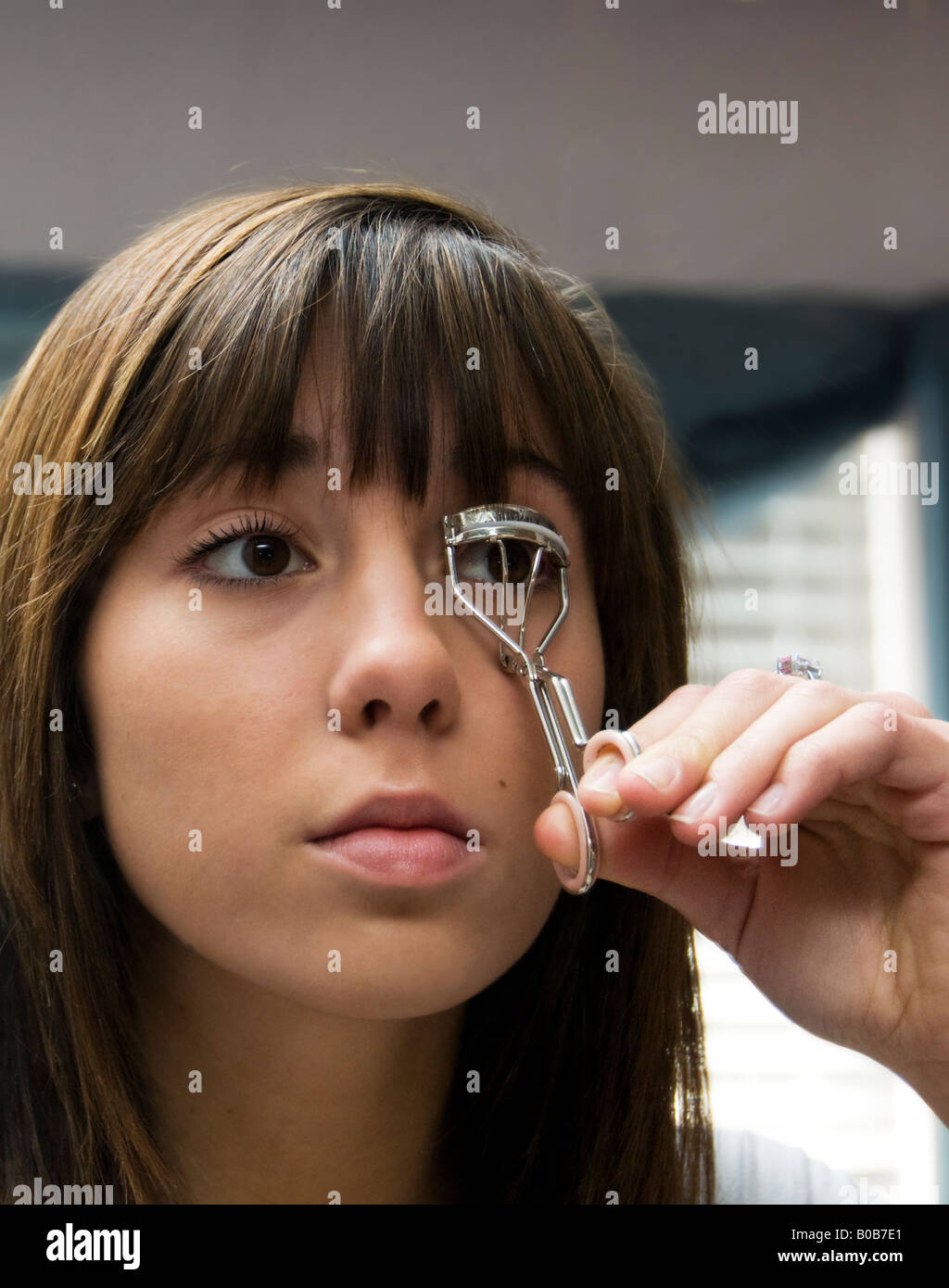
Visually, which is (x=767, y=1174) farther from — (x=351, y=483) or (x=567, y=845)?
(x=351, y=483)

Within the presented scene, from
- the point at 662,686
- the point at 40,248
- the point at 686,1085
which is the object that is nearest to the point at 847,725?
the point at 662,686

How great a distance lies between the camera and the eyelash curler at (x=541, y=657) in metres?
0.58

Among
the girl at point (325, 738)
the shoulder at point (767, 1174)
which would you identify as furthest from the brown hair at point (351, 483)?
the shoulder at point (767, 1174)

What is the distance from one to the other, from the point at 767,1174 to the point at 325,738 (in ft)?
2.21

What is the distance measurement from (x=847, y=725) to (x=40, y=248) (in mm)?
807

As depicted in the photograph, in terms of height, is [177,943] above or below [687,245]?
below

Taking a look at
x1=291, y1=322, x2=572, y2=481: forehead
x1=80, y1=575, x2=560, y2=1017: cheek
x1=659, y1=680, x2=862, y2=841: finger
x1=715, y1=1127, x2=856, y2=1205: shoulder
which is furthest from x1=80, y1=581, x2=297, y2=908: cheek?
x1=715, y1=1127, x2=856, y2=1205: shoulder

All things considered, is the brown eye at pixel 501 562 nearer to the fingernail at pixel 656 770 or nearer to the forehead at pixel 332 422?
the forehead at pixel 332 422

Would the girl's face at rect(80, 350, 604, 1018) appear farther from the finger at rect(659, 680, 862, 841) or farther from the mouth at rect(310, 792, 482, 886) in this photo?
the finger at rect(659, 680, 862, 841)

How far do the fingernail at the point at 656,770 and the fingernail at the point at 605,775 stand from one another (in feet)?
0.06

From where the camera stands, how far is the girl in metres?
0.63

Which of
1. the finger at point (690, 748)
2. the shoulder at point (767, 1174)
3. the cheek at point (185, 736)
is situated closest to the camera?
the finger at point (690, 748)
